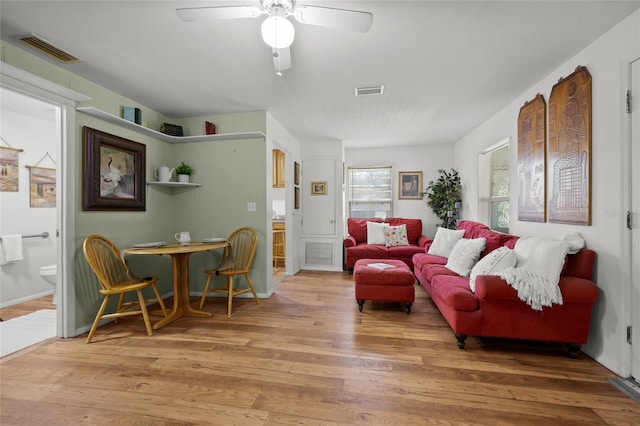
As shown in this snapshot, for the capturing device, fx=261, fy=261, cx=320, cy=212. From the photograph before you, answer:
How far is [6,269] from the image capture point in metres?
3.22

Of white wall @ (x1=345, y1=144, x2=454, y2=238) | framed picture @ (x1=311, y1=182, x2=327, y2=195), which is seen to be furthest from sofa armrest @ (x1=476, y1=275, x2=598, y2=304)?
white wall @ (x1=345, y1=144, x2=454, y2=238)

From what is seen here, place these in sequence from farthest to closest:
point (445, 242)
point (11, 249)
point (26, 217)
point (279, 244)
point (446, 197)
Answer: point (279, 244) < point (446, 197) < point (445, 242) < point (26, 217) < point (11, 249)

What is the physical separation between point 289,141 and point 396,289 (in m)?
2.94

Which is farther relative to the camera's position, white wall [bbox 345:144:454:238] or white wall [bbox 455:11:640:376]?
white wall [bbox 345:144:454:238]

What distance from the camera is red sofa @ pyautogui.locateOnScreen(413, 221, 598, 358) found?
2.00m

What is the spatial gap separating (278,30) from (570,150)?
2.55 metres

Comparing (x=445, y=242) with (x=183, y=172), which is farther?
(x=445, y=242)

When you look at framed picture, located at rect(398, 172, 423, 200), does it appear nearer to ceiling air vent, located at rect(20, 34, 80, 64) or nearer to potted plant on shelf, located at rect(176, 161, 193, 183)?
potted plant on shelf, located at rect(176, 161, 193, 183)

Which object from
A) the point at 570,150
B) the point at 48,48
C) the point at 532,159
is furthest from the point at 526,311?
the point at 48,48

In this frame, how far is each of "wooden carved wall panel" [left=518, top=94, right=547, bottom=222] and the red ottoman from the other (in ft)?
4.72

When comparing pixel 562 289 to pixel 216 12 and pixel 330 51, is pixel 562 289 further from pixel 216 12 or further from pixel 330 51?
pixel 216 12

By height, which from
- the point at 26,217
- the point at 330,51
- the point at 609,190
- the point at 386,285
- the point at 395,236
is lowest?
the point at 386,285

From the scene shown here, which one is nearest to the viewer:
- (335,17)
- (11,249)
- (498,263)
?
(335,17)

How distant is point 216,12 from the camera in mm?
1476
